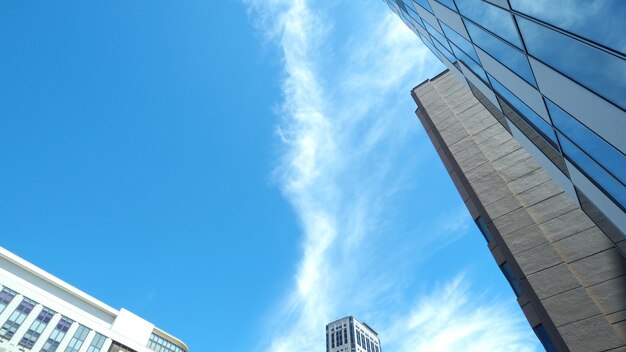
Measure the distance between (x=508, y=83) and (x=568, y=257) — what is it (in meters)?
9.52

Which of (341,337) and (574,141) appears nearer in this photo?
(574,141)

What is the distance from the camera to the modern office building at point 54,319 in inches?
2076

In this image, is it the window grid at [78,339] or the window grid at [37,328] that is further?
the window grid at [78,339]

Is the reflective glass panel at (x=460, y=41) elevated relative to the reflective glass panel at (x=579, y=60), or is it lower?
elevated

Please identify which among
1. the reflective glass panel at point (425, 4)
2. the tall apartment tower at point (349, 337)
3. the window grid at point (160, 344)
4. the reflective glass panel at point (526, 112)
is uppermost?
the tall apartment tower at point (349, 337)

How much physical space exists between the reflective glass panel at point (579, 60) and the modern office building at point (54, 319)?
70992mm

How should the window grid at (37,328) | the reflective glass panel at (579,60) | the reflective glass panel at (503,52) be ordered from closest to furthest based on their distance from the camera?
the reflective glass panel at (579,60) → the reflective glass panel at (503,52) → the window grid at (37,328)

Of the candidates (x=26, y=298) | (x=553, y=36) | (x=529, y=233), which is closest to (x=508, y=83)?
(x=553, y=36)

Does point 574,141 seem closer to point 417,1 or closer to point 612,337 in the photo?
point 612,337

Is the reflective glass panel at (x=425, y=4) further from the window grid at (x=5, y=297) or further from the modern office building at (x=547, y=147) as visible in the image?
the window grid at (x=5, y=297)

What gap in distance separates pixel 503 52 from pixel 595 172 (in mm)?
3977

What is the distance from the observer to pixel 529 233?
53.7ft

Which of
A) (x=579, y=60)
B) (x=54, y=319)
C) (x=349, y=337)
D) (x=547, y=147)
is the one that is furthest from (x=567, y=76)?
(x=349, y=337)

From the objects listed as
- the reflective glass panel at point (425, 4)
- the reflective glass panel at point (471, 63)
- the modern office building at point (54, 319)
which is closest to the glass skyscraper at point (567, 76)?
the reflective glass panel at point (471, 63)
